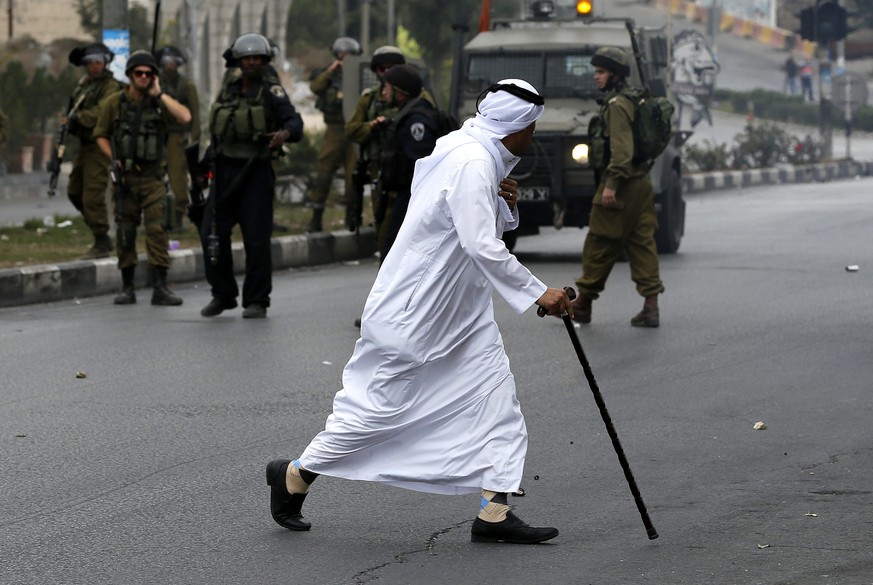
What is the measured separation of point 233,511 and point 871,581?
6.80ft

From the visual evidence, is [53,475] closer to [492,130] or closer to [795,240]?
[492,130]

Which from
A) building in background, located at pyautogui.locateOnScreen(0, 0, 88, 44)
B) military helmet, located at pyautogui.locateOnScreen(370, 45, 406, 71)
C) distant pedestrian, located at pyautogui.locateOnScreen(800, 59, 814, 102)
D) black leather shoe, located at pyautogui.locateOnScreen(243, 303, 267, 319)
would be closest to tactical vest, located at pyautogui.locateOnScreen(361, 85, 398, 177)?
military helmet, located at pyautogui.locateOnScreen(370, 45, 406, 71)

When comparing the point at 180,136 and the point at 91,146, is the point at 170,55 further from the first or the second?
the point at 91,146

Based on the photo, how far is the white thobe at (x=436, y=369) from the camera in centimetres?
518

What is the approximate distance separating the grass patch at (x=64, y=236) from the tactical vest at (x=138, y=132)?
88.1 inches

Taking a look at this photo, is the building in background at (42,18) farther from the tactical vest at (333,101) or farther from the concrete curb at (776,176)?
the tactical vest at (333,101)

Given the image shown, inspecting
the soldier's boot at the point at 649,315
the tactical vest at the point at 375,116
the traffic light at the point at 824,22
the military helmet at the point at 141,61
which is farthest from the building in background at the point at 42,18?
the soldier's boot at the point at 649,315

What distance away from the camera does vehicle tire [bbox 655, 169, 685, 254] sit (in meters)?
16.0

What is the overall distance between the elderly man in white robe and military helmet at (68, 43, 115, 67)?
334 inches

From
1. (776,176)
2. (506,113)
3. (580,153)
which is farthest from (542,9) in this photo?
(776,176)

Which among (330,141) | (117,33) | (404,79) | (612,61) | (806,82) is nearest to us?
(404,79)

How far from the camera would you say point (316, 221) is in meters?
16.6

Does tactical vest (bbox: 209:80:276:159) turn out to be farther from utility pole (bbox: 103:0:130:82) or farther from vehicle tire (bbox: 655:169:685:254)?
vehicle tire (bbox: 655:169:685:254)

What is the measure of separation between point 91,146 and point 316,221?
331 centimetres
